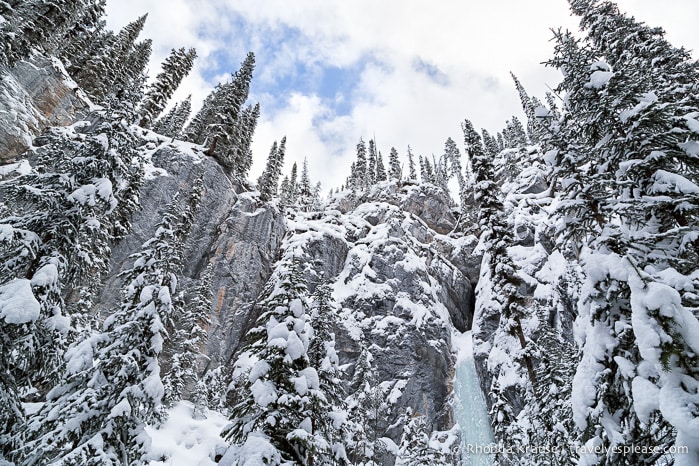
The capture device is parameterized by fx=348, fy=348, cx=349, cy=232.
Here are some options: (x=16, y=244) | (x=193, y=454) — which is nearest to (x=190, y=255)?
(x=193, y=454)

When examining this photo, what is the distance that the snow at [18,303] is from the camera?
27.5 ft

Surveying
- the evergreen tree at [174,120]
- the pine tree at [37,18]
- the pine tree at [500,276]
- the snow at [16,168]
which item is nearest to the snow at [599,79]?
the pine tree at [500,276]

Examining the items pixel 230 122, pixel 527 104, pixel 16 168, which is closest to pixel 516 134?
pixel 527 104

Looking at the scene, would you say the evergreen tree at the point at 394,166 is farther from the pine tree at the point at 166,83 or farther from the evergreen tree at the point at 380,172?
the pine tree at the point at 166,83

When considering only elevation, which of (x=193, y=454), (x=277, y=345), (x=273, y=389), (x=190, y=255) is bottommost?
(x=193, y=454)

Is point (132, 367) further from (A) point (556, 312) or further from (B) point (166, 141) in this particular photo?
(B) point (166, 141)

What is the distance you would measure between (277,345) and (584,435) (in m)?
7.44

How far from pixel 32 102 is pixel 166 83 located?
20.0m

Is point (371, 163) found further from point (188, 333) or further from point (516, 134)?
point (188, 333)

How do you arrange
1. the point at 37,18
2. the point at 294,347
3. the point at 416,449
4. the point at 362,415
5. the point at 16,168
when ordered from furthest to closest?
the point at 37,18, the point at 16,168, the point at 362,415, the point at 416,449, the point at 294,347

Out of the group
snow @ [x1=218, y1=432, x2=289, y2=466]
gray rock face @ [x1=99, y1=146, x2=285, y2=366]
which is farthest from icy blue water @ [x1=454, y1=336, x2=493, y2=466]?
snow @ [x1=218, y1=432, x2=289, y2=466]

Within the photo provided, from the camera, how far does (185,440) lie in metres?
18.8

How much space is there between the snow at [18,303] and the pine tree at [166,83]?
139 feet

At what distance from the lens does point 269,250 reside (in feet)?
150
